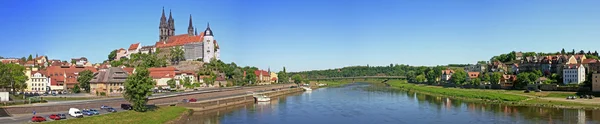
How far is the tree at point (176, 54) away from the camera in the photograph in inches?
4055

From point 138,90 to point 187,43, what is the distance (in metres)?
69.9

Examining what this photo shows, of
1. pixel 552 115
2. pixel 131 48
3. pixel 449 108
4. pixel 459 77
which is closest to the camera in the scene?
pixel 552 115

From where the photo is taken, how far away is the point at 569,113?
44.9 m

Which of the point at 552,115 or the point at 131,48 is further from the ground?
the point at 131,48

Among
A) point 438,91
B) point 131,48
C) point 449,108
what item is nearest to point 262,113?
point 449,108

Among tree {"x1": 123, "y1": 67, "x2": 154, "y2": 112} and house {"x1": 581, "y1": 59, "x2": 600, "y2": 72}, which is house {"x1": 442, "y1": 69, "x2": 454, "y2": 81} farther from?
tree {"x1": 123, "y1": 67, "x2": 154, "y2": 112}

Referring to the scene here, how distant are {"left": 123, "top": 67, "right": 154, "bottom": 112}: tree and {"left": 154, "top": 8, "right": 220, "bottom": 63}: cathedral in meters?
63.4

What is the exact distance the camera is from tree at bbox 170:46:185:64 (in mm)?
103000

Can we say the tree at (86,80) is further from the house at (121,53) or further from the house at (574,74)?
the house at (574,74)

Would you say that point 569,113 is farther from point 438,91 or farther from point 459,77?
point 459,77

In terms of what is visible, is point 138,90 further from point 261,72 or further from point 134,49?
point 134,49

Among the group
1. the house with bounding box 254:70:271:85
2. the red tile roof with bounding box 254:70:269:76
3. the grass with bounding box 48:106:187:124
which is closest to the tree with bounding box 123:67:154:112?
the grass with bounding box 48:106:187:124

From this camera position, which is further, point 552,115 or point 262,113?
point 262,113

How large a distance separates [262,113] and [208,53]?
188ft
